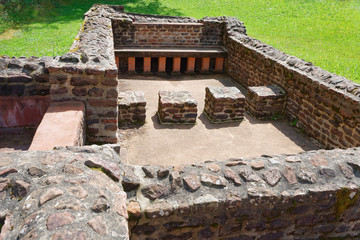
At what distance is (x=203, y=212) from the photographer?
2430mm

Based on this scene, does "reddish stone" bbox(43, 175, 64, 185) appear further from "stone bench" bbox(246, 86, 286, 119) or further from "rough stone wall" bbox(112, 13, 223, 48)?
"rough stone wall" bbox(112, 13, 223, 48)

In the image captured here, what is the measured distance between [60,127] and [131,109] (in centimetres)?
291

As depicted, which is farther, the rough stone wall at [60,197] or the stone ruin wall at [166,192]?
the stone ruin wall at [166,192]

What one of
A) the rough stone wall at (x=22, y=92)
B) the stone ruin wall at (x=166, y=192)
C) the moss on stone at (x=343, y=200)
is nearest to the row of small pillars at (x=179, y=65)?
the stone ruin wall at (x=166, y=192)

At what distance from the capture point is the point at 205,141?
5926mm

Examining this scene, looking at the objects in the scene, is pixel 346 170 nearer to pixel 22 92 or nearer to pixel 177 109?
pixel 22 92

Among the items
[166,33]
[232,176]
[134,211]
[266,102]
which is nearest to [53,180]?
[134,211]

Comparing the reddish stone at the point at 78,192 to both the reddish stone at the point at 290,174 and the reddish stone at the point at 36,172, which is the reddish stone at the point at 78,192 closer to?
the reddish stone at the point at 36,172

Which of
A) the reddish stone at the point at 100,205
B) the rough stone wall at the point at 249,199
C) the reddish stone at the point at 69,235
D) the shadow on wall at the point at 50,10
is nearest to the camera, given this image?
the reddish stone at the point at 69,235

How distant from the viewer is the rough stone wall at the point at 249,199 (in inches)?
94.4

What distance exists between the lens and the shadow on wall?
16.6 metres

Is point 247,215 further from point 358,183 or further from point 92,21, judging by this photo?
point 92,21

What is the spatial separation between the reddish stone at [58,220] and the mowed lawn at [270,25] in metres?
9.91

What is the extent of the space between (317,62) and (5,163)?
11.6m
